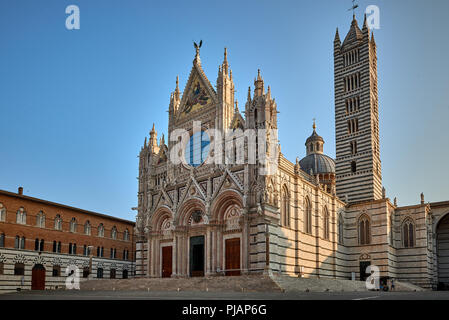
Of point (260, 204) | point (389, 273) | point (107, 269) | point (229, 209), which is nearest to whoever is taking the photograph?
point (260, 204)

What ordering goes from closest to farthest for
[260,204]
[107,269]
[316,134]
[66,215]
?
[260,204] < [66,215] < [107,269] < [316,134]

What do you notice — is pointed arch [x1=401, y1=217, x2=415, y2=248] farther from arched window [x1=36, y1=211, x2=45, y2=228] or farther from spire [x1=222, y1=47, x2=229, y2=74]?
arched window [x1=36, y1=211, x2=45, y2=228]

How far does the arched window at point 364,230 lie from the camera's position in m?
44.3

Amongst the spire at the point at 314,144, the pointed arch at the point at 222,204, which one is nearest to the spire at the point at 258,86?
the pointed arch at the point at 222,204

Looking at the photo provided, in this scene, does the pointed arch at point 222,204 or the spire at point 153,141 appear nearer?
the pointed arch at point 222,204

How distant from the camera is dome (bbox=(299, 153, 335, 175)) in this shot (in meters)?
58.4

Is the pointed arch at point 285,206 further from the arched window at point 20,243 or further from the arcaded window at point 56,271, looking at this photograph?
the arched window at point 20,243

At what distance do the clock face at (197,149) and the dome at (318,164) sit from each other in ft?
76.5

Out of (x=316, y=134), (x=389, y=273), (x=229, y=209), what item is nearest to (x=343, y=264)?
(x=389, y=273)

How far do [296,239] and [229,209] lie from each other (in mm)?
5805

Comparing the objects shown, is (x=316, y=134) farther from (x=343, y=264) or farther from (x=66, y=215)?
(x=66, y=215)

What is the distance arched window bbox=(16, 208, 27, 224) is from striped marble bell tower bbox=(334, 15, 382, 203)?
3163 cm

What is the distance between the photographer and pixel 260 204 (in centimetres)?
3142

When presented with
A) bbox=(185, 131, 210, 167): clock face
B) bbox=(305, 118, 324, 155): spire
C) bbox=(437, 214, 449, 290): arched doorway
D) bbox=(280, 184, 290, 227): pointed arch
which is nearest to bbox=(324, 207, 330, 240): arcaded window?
bbox=(280, 184, 290, 227): pointed arch
